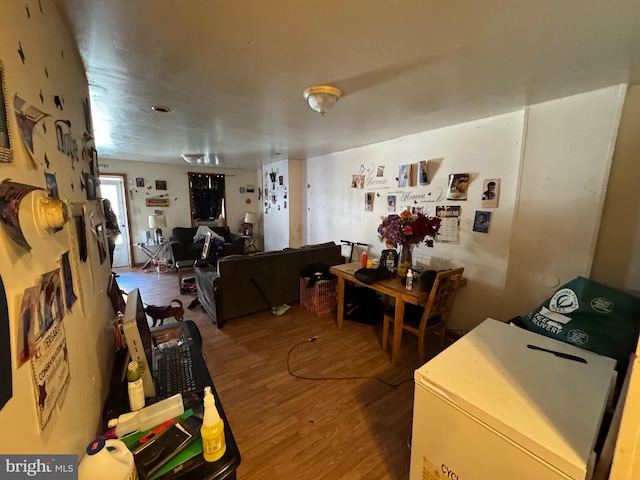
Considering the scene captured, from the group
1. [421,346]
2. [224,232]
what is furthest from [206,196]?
[421,346]

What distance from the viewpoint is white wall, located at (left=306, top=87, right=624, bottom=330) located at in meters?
1.97

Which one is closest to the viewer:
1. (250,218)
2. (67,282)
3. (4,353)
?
(4,353)

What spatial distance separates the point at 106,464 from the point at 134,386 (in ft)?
1.11

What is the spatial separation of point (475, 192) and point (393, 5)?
79.8 inches

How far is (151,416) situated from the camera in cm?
96

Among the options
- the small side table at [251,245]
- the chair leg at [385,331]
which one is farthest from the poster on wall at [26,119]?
the small side table at [251,245]

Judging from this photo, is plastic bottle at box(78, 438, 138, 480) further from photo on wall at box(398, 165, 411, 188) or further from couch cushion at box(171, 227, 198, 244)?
couch cushion at box(171, 227, 198, 244)

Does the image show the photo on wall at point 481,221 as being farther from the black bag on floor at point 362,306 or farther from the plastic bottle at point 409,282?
the black bag on floor at point 362,306

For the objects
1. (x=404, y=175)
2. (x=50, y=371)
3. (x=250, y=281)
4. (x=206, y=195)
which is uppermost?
(x=404, y=175)

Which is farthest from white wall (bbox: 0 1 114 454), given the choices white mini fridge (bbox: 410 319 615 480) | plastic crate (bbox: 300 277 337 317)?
plastic crate (bbox: 300 277 337 317)

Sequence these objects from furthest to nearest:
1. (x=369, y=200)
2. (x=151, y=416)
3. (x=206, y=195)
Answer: (x=206, y=195), (x=369, y=200), (x=151, y=416)

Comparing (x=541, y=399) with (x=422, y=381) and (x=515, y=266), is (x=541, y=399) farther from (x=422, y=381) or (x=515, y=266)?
(x=515, y=266)

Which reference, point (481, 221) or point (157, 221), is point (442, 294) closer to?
point (481, 221)

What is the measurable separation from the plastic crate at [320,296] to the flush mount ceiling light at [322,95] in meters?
2.09
